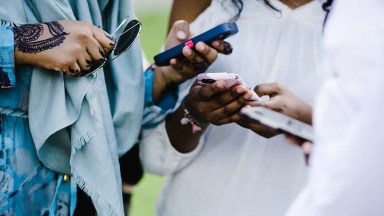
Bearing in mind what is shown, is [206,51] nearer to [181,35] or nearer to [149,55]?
[181,35]

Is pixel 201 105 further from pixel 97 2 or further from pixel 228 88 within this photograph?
pixel 97 2

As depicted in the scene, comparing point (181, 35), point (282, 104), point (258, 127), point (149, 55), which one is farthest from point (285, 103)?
point (149, 55)

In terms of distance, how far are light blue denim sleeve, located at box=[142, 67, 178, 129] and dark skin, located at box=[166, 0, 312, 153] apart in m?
0.03

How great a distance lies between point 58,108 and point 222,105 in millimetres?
413

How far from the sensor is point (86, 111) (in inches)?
61.0

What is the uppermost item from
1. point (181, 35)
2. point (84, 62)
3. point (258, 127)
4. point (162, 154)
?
point (84, 62)

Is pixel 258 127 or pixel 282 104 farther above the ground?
pixel 282 104

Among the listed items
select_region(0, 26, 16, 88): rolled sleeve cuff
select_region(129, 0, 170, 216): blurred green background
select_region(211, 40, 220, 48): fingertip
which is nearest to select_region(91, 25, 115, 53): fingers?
select_region(0, 26, 16, 88): rolled sleeve cuff

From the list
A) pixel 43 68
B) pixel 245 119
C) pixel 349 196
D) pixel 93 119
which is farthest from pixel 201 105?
pixel 349 196

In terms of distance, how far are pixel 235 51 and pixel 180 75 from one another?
17 centimetres

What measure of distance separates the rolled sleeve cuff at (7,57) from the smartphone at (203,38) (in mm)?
423

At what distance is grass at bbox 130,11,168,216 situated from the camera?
3520mm

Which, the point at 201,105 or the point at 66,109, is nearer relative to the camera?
the point at 66,109

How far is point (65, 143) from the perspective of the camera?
5.22ft
